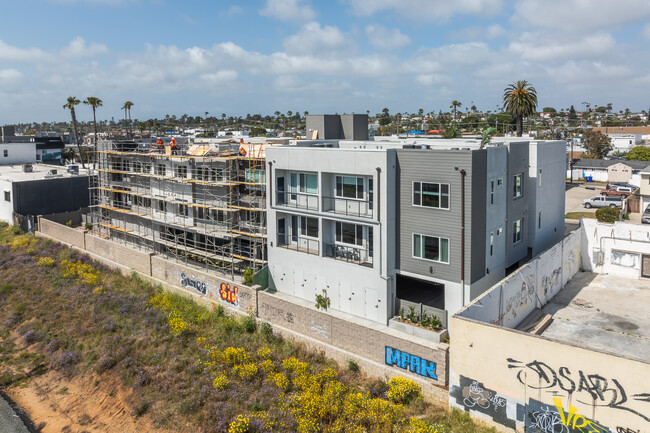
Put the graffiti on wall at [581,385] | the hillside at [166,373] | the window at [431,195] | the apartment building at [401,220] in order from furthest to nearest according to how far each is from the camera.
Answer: the window at [431,195], the apartment building at [401,220], the hillside at [166,373], the graffiti on wall at [581,385]

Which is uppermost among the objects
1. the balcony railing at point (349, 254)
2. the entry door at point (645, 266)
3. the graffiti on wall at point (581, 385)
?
the balcony railing at point (349, 254)

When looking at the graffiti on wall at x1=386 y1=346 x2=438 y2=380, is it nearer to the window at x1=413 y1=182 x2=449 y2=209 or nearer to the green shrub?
the window at x1=413 y1=182 x2=449 y2=209

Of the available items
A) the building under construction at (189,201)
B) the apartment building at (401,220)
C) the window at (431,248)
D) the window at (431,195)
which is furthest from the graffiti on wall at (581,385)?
the building under construction at (189,201)

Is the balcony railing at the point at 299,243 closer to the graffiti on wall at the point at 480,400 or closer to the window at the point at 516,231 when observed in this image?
the window at the point at 516,231

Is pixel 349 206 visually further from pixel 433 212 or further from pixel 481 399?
pixel 481 399

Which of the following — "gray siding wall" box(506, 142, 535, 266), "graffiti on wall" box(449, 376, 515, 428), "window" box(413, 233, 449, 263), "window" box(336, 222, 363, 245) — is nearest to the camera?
"graffiti on wall" box(449, 376, 515, 428)

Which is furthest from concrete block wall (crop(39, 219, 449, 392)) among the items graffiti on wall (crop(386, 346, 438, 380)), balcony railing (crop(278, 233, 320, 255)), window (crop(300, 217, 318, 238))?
window (crop(300, 217, 318, 238))

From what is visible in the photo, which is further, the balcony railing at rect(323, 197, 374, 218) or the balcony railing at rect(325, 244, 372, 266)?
the balcony railing at rect(325, 244, 372, 266)

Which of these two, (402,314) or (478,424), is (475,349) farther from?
(402,314)
